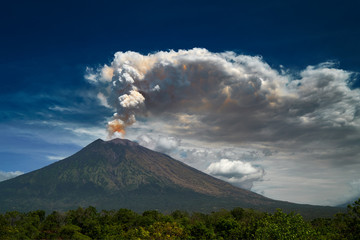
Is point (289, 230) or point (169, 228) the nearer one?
point (289, 230)

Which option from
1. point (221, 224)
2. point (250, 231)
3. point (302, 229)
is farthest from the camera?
point (221, 224)

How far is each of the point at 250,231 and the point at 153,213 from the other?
3555 cm

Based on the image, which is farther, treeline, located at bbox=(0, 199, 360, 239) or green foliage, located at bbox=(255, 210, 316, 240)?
treeline, located at bbox=(0, 199, 360, 239)

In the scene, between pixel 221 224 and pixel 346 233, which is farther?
pixel 221 224

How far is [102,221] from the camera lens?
78938 mm

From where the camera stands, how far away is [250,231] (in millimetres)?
60938

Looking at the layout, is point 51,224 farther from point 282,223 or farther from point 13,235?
point 282,223

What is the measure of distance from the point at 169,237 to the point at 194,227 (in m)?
15.2

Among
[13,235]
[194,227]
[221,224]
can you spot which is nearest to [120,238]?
[194,227]

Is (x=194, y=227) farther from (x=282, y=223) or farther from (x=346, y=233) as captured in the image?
(x=282, y=223)

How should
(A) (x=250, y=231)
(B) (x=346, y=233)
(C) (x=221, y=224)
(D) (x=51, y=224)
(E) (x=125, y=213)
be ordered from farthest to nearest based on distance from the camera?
1. (E) (x=125, y=213)
2. (D) (x=51, y=224)
3. (C) (x=221, y=224)
4. (A) (x=250, y=231)
5. (B) (x=346, y=233)

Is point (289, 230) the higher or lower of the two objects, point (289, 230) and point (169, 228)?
the higher

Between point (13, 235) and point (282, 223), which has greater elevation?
point (282, 223)

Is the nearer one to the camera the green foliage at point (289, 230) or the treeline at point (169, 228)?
the green foliage at point (289, 230)
